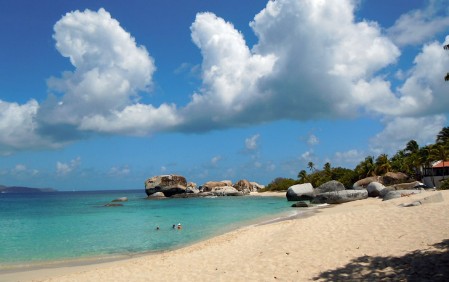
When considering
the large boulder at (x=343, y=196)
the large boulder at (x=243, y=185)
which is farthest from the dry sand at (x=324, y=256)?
the large boulder at (x=243, y=185)

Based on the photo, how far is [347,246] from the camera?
14.4 m

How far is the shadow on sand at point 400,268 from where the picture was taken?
407 inches

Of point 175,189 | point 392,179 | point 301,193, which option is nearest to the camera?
point 392,179

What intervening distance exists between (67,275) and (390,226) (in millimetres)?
14076

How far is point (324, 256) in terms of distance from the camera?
44.0ft

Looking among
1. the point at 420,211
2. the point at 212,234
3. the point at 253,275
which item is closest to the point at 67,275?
the point at 253,275

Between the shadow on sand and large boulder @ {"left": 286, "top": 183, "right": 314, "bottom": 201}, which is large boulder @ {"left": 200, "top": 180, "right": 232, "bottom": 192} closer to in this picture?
large boulder @ {"left": 286, "top": 183, "right": 314, "bottom": 201}

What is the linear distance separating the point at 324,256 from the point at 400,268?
2.89 metres

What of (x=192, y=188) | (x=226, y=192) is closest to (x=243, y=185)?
(x=226, y=192)

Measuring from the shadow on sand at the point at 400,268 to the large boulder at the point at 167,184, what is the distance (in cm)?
8932

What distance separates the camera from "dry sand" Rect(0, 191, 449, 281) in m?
11.4

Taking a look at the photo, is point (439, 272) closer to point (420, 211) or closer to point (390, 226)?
point (390, 226)

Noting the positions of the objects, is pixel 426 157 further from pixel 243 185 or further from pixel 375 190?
pixel 243 185

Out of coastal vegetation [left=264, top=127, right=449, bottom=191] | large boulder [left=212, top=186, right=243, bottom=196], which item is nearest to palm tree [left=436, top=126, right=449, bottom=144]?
coastal vegetation [left=264, top=127, right=449, bottom=191]
